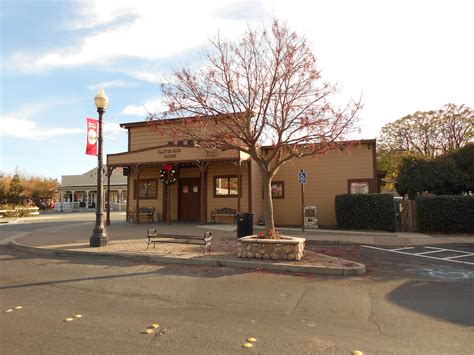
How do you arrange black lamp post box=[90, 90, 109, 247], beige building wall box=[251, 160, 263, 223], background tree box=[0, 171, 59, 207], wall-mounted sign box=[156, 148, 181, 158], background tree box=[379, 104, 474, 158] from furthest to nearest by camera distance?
background tree box=[0, 171, 59, 207]
background tree box=[379, 104, 474, 158]
beige building wall box=[251, 160, 263, 223]
wall-mounted sign box=[156, 148, 181, 158]
black lamp post box=[90, 90, 109, 247]

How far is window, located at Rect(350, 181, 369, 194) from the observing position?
18.8 meters

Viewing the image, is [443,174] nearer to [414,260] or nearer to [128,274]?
[414,260]

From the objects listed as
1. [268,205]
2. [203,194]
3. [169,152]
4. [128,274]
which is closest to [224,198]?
[203,194]

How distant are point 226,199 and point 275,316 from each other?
48.2 feet

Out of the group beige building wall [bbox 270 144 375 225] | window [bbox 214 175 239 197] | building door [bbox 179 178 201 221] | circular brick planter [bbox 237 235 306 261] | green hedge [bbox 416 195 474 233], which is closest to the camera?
circular brick planter [bbox 237 235 306 261]

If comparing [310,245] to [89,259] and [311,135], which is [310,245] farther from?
[89,259]

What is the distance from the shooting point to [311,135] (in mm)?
10664

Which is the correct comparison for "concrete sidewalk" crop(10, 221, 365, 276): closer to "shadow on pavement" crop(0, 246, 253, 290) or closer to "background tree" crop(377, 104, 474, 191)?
"shadow on pavement" crop(0, 246, 253, 290)

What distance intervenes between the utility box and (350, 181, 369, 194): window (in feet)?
8.12

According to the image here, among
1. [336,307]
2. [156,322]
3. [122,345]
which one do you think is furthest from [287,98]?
[122,345]

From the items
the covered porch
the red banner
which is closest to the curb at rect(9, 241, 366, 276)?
the red banner

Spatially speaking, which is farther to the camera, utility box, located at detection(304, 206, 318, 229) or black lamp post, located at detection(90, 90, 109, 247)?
utility box, located at detection(304, 206, 318, 229)

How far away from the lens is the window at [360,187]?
18844 millimetres

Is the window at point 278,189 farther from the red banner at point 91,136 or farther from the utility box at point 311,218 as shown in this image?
the red banner at point 91,136
